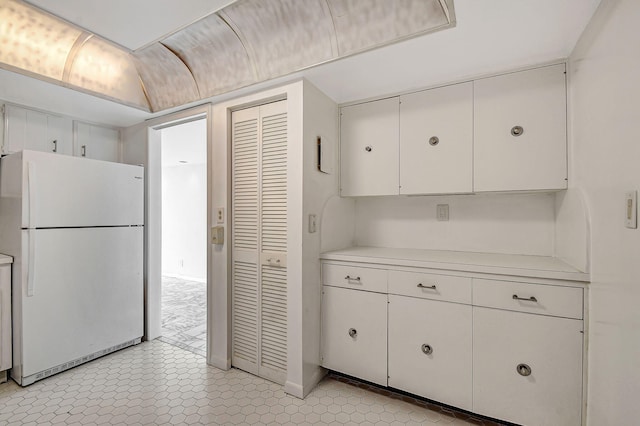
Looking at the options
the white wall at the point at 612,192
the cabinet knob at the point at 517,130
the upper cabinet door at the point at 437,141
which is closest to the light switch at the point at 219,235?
the upper cabinet door at the point at 437,141

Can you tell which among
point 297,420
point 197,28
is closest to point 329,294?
point 297,420

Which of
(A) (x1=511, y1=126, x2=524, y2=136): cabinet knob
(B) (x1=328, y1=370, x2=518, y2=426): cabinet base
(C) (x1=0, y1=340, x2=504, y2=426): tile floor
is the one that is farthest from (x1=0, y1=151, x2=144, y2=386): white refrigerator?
(A) (x1=511, y1=126, x2=524, y2=136): cabinet knob

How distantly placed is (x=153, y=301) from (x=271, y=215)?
171 centimetres

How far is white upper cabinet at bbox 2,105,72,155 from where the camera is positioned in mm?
2387

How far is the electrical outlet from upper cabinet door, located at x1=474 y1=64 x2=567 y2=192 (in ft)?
1.18

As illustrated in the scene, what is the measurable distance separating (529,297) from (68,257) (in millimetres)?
3168

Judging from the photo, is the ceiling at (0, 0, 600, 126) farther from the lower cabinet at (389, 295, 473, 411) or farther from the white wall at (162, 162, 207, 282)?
the white wall at (162, 162, 207, 282)

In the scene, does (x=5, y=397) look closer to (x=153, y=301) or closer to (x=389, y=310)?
(x=153, y=301)

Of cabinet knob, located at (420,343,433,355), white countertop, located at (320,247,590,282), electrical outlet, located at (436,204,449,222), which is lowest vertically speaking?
cabinet knob, located at (420,343,433,355)

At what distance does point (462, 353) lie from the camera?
173 centimetres

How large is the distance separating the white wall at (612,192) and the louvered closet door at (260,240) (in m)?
1.71

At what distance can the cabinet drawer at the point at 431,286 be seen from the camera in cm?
174

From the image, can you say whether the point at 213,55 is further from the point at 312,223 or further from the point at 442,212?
the point at 442,212

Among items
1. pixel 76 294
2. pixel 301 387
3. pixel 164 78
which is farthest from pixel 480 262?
pixel 76 294
